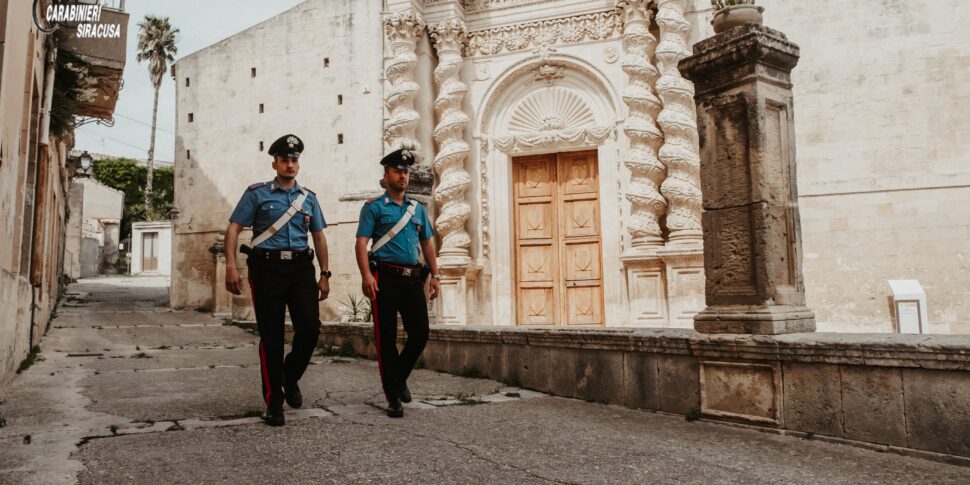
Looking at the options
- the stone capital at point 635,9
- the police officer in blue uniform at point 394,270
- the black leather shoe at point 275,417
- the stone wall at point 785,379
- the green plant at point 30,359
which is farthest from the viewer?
the stone capital at point 635,9

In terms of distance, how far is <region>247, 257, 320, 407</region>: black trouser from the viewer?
181 inches

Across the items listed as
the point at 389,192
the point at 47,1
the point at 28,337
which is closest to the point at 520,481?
the point at 389,192

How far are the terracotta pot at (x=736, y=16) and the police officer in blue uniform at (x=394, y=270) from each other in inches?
95.7

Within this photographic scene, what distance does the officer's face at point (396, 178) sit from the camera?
5131 mm

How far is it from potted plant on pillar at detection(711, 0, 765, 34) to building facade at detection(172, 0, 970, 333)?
654 cm

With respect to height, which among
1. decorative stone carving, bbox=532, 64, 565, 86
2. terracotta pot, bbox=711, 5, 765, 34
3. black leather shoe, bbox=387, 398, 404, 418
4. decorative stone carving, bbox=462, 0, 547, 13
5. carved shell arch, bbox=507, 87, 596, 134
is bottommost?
black leather shoe, bbox=387, 398, 404, 418

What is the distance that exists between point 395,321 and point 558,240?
860 centimetres

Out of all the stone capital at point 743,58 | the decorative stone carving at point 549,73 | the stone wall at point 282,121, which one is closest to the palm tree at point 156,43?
the stone wall at point 282,121

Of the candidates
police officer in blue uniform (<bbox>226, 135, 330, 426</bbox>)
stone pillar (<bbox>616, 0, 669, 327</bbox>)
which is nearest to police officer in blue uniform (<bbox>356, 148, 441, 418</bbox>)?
police officer in blue uniform (<bbox>226, 135, 330, 426</bbox>)

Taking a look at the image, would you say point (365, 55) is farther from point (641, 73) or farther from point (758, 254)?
point (758, 254)

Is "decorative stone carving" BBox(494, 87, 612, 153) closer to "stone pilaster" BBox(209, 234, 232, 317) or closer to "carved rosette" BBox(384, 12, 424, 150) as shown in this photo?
"carved rosette" BBox(384, 12, 424, 150)

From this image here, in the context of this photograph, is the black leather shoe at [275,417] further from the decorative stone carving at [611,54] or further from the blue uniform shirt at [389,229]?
the decorative stone carving at [611,54]

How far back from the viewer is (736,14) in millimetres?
5051

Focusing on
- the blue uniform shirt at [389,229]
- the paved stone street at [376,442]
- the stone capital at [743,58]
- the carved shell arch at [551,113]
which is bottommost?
the paved stone street at [376,442]
